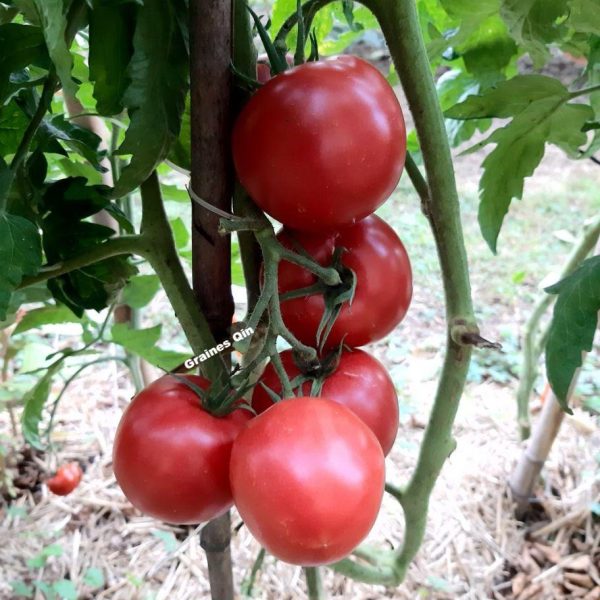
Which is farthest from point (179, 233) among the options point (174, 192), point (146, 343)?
point (146, 343)

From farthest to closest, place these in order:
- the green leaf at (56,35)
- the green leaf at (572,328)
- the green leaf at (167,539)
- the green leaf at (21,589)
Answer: the green leaf at (167,539)
the green leaf at (21,589)
the green leaf at (572,328)
the green leaf at (56,35)

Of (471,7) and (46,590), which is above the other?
(471,7)

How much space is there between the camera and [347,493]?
0.31 metres

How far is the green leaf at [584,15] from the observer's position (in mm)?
445

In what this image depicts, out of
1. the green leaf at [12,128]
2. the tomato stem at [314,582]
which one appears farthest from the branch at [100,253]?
the tomato stem at [314,582]

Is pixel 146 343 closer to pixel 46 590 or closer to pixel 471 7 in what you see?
pixel 471 7

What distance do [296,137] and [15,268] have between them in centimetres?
Result: 18

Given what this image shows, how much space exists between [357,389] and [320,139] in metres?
0.15

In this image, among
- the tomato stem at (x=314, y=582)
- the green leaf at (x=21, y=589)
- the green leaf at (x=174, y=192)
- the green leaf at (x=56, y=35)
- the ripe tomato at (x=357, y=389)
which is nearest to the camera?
the green leaf at (x=56, y=35)

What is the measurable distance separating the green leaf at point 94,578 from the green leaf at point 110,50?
932 millimetres

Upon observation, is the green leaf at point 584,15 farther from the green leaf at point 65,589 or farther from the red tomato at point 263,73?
the green leaf at point 65,589

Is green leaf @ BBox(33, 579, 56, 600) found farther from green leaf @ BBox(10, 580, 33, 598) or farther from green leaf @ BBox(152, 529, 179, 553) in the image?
green leaf @ BBox(152, 529, 179, 553)

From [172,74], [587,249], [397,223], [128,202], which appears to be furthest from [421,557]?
[397,223]

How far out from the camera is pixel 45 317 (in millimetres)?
785
